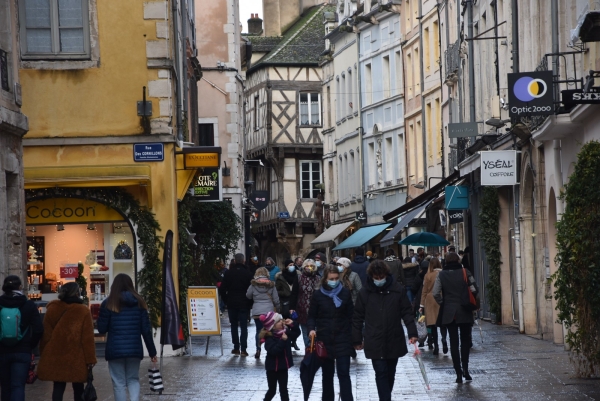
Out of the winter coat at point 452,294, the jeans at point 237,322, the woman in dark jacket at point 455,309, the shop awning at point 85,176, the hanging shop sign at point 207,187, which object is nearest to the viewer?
the woman in dark jacket at point 455,309

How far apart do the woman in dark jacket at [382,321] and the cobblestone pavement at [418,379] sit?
1994mm

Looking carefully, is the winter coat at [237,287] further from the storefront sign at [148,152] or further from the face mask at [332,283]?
the face mask at [332,283]

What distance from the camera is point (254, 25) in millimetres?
80000

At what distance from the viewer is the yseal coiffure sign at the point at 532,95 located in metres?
19.7

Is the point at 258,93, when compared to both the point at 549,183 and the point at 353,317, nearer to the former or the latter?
the point at 549,183

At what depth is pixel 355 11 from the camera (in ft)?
184

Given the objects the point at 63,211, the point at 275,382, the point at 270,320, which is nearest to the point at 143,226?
the point at 63,211

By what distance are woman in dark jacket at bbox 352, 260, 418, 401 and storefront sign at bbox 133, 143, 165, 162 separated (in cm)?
945

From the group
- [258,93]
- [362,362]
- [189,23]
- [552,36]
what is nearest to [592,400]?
[362,362]

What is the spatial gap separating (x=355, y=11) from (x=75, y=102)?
115 ft

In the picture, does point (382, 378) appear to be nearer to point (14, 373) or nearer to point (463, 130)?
point (14, 373)

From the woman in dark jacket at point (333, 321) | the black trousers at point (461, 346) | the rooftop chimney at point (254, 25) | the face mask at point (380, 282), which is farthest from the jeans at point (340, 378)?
the rooftop chimney at point (254, 25)

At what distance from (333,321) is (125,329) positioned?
86.2 inches

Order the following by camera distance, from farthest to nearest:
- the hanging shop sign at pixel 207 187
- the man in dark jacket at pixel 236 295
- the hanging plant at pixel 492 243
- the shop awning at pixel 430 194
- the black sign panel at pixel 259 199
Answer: the black sign panel at pixel 259 199 < the shop awning at pixel 430 194 < the hanging shop sign at pixel 207 187 < the hanging plant at pixel 492 243 < the man in dark jacket at pixel 236 295
